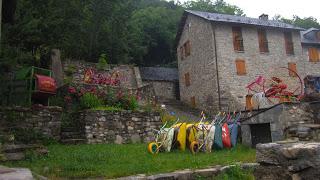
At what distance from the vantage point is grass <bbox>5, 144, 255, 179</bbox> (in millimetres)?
6996

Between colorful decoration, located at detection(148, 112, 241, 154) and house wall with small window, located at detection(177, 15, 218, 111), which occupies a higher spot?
house wall with small window, located at detection(177, 15, 218, 111)

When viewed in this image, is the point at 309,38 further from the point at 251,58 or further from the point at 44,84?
the point at 44,84

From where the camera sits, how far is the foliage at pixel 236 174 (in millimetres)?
6926

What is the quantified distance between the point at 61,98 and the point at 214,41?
542 inches

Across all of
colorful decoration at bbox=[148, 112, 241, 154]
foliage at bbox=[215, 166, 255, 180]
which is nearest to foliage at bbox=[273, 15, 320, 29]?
colorful decoration at bbox=[148, 112, 241, 154]

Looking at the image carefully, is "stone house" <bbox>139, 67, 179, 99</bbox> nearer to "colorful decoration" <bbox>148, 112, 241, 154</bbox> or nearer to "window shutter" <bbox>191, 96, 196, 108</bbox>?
"window shutter" <bbox>191, 96, 196, 108</bbox>

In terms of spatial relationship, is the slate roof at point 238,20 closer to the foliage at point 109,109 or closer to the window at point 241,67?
the window at point 241,67

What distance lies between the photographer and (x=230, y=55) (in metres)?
25.0

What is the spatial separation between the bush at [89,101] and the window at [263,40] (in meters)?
16.1

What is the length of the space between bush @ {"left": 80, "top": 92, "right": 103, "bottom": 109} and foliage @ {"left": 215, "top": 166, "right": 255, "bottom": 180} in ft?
24.6

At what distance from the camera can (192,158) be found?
8.79 meters

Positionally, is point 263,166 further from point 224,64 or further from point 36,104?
point 224,64

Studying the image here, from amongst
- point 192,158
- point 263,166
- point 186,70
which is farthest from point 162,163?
point 186,70

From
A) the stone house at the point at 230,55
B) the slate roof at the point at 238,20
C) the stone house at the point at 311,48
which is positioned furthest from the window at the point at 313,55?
the slate roof at the point at 238,20
